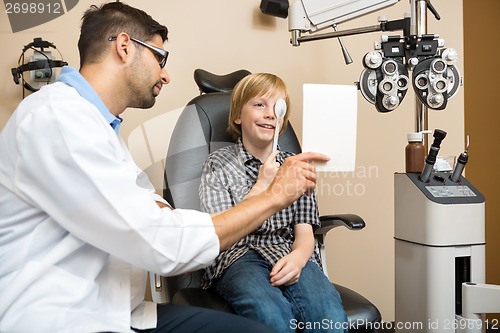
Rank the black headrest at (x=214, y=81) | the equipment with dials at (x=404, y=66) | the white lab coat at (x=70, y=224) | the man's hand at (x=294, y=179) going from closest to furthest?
the white lab coat at (x=70, y=224), the man's hand at (x=294, y=179), the equipment with dials at (x=404, y=66), the black headrest at (x=214, y=81)

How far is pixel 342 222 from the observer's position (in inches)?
63.7

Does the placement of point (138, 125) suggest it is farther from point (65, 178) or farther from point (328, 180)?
point (65, 178)

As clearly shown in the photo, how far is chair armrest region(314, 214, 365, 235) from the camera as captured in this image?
5.19 ft

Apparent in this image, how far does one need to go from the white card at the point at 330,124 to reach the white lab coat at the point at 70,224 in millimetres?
387

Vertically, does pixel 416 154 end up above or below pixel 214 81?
below

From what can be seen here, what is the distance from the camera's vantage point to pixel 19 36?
6.47 ft

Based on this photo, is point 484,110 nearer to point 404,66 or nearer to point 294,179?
point 404,66

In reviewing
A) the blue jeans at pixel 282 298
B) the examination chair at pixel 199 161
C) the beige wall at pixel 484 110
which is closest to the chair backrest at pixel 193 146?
the examination chair at pixel 199 161

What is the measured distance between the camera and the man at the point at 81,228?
3.12 ft

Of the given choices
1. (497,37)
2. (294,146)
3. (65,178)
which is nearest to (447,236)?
(294,146)

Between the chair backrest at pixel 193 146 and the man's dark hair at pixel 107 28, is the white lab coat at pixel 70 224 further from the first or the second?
the chair backrest at pixel 193 146

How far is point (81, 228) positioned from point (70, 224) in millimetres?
22

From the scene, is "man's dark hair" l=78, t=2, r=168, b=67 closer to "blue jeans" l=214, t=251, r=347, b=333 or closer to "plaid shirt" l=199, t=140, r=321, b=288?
"plaid shirt" l=199, t=140, r=321, b=288

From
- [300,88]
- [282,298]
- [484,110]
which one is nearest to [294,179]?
[282,298]
